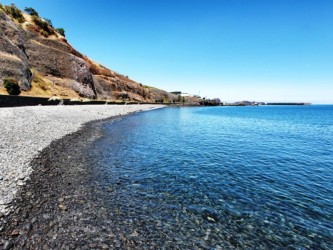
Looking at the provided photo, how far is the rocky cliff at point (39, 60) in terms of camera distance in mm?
59628

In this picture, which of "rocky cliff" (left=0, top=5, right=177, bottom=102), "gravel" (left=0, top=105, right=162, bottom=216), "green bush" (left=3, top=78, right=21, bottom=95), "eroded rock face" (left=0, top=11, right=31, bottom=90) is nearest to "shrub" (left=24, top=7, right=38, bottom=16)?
"rocky cliff" (left=0, top=5, right=177, bottom=102)

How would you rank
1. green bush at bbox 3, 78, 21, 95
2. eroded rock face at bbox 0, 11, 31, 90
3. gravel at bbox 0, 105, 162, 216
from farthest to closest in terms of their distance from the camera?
eroded rock face at bbox 0, 11, 31, 90
green bush at bbox 3, 78, 21, 95
gravel at bbox 0, 105, 162, 216

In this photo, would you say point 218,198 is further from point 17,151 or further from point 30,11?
point 30,11

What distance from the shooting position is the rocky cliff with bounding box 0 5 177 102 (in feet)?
196

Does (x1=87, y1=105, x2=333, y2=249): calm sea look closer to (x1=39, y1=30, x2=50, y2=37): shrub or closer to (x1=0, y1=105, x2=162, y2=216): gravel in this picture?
(x1=0, y1=105, x2=162, y2=216): gravel

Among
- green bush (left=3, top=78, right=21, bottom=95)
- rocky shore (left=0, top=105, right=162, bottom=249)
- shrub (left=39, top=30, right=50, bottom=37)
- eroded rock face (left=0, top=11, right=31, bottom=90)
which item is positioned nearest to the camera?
rocky shore (left=0, top=105, right=162, bottom=249)

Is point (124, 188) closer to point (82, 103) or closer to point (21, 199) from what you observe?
point (21, 199)

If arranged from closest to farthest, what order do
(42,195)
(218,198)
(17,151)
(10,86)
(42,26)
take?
(42,195)
(218,198)
(17,151)
(10,86)
(42,26)

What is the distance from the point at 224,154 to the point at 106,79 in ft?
373

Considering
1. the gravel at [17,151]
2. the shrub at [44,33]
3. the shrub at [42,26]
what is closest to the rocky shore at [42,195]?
the gravel at [17,151]

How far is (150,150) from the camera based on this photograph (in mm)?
21359

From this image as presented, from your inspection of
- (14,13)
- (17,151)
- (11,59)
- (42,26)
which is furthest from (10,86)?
(14,13)

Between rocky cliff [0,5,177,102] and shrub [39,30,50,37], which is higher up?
shrub [39,30,50,37]

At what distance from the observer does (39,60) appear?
263ft
